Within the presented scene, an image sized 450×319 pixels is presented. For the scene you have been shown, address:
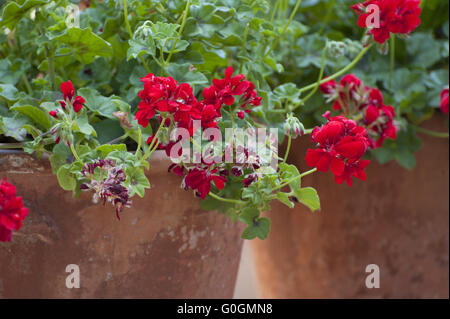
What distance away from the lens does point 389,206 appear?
3.06ft

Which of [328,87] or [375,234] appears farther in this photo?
[375,234]


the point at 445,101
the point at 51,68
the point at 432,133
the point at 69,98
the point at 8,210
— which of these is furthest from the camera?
the point at 432,133

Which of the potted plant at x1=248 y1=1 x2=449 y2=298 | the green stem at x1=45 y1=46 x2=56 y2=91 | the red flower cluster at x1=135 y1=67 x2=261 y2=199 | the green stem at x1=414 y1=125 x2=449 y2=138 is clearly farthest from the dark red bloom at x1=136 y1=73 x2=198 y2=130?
the green stem at x1=414 y1=125 x2=449 y2=138

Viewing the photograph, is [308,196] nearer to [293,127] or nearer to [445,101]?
[293,127]

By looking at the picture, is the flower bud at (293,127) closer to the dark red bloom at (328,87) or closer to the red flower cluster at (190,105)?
the red flower cluster at (190,105)

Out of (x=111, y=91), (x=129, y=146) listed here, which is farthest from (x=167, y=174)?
(x=111, y=91)

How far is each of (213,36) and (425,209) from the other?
21.0 inches

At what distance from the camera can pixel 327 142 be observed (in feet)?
1.62

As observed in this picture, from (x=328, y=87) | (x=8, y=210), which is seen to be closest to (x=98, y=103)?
(x=8, y=210)

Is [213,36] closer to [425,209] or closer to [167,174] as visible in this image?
[167,174]

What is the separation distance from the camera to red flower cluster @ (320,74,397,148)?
0.68 metres

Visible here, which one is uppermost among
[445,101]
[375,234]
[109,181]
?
[445,101]

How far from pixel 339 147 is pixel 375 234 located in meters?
0.50

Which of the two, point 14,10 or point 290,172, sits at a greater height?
point 14,10
